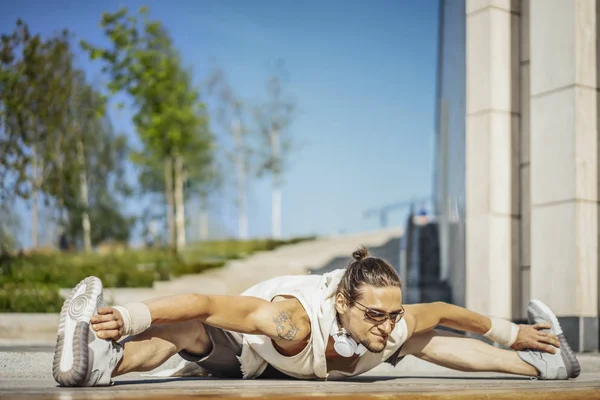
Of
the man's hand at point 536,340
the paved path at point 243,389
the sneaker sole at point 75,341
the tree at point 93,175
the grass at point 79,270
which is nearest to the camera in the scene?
the paved path at point 243,389

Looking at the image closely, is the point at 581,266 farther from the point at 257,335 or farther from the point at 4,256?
the point at 4,256

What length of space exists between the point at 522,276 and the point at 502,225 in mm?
546

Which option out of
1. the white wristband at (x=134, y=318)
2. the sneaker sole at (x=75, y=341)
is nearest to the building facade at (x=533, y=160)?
the white wristband at (x=134, y=318)

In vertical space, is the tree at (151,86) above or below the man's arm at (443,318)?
above

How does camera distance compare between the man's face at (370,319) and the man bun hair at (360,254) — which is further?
the man bun hair at (360,254)

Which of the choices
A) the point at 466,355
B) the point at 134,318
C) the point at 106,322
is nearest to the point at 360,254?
the point at 466,355

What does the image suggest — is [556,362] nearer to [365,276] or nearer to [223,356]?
[365,276]

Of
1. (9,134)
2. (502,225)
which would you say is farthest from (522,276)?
(9,134)

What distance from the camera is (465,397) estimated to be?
9.66 ft

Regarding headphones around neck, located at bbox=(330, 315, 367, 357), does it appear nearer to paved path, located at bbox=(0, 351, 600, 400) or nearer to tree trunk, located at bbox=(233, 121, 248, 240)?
paved path, located at bbox=(0, 351, 600, 400)

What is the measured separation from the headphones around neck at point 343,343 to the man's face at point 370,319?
0.08ft

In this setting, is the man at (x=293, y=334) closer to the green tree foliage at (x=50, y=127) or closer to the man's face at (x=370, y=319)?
the man's face at (x=370, y=319)

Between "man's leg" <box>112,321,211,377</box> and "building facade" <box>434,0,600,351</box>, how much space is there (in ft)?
12.9

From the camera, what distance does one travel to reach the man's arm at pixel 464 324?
14.6 ft
